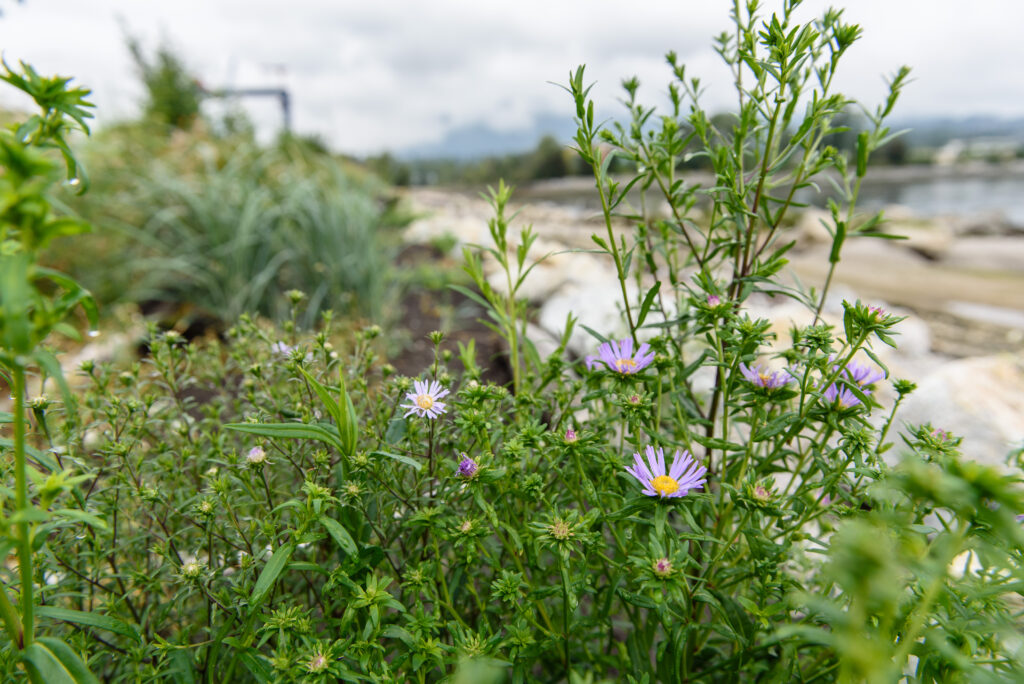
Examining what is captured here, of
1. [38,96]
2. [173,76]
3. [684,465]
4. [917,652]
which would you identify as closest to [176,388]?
[38,96]

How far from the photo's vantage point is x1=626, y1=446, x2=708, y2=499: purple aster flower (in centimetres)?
86

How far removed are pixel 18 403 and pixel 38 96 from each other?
13.2 inches

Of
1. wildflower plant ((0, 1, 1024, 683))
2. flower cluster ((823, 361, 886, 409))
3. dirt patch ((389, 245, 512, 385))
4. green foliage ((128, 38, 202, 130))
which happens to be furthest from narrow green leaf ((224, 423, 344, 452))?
green foliage ((128, 38, 202, 130))

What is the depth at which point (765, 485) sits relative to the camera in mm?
896

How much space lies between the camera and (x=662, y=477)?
0.89 meters

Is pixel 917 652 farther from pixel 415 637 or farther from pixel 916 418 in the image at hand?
pixel 916 418

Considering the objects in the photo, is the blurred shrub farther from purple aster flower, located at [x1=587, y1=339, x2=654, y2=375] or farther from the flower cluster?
the flower cluster

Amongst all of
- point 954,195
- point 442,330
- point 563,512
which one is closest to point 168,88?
point 442,330

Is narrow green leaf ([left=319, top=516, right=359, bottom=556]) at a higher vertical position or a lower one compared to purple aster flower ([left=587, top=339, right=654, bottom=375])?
lower

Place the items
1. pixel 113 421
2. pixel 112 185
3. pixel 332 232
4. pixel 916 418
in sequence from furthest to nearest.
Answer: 1. pixel 112 185
2. pixel 332 232
3. pixel 916 418
4. pixel 113 421

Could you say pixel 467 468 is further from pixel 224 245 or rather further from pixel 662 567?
pixel 224 245

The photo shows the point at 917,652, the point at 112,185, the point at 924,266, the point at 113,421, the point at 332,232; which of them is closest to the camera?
the point at 917,652

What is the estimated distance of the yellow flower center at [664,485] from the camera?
0.85 m

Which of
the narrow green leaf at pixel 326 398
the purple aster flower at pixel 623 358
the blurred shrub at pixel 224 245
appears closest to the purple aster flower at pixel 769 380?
the purple aster flower at pixel 623 358
